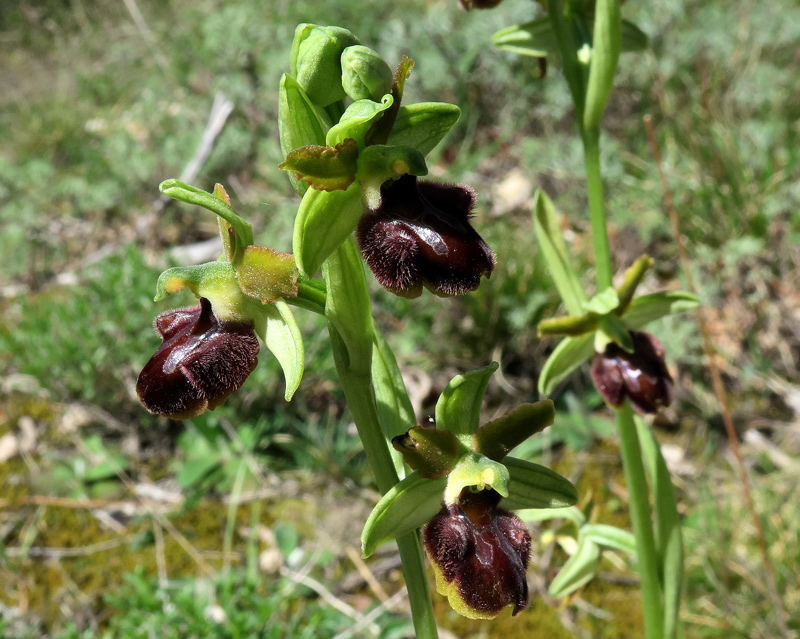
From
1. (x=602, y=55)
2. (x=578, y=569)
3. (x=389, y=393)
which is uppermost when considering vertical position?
(x=602, y=55)

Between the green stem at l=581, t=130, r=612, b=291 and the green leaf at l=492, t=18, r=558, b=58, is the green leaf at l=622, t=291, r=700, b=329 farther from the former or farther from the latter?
the green leaf at l=492, t=18, r=558, b=58

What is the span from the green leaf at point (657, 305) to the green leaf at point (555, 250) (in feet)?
0.35

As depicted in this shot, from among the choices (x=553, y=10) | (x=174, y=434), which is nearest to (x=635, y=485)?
(x=553, y=10)

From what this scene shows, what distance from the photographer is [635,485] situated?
137cm

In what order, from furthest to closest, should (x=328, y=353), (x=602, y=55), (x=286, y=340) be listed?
1. (x=328, y=353)
2. (x=602, y=55)
3. (x=286, y=340)

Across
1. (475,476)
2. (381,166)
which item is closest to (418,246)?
(381,166)

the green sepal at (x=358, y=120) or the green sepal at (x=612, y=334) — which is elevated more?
the green sepal at (x=358, y=120)

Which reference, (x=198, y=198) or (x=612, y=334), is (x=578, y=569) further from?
(x=198, y=198)

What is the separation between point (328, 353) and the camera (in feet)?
7.86

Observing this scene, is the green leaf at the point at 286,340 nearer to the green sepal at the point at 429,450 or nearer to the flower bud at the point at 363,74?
the green sepal at the point at 429,450

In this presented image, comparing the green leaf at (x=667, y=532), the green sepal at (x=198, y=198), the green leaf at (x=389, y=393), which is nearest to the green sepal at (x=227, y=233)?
the green sepal at (x=198, y=198)

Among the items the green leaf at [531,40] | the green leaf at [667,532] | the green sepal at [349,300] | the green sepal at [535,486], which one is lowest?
the green leaf at [667,532]

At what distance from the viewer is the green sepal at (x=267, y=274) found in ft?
2.70

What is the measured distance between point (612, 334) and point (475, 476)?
63 cm
